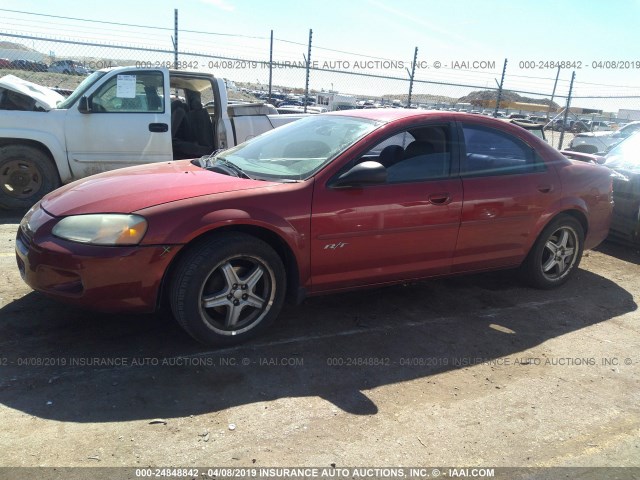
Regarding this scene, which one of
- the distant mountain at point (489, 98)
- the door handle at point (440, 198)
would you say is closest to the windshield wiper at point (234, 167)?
the door handle at point (440, 198)

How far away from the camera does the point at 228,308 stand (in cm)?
337

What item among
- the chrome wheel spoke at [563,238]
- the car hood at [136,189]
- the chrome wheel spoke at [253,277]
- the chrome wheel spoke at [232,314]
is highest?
the car hood at [136,189]

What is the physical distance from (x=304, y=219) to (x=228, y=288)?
669 millimetres

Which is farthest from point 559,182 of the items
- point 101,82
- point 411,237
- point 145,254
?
point 101,82

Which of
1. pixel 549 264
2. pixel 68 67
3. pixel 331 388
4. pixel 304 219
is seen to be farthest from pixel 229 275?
pixel 68 67

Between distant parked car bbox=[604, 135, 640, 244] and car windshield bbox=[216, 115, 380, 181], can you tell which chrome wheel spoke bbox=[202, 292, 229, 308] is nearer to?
car windshield bbox=[216, 115, 380, 181]

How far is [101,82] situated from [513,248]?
17.8 ft

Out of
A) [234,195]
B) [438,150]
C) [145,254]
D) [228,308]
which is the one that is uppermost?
[438,150]

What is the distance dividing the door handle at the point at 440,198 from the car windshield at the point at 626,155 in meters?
3.80

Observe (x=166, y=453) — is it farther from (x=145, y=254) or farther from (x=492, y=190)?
(x=492, y=190)

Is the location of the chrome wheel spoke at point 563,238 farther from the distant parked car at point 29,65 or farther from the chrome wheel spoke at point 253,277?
the distant parked car at point 29,65

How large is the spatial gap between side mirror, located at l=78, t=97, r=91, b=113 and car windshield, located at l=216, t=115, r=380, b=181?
3.17m

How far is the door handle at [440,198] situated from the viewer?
3923mm

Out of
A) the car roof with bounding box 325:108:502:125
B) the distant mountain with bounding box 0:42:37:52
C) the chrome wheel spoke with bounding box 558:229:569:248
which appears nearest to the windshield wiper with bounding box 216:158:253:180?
the car roof with bounding box 325:108:502:125
